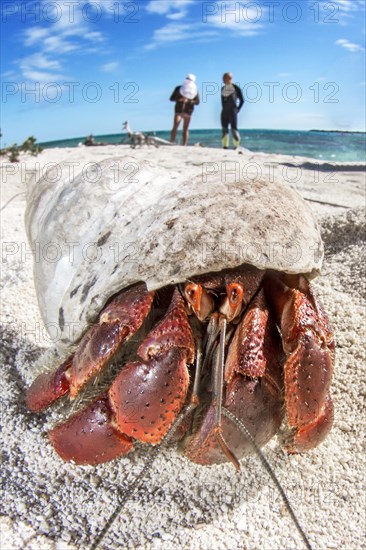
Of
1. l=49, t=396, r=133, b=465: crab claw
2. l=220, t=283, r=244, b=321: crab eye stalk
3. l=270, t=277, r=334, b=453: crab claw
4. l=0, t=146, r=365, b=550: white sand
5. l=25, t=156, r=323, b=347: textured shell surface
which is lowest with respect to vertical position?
l=0, t=146, r=365, b=550: white sand

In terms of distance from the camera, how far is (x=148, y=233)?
191 centimetres

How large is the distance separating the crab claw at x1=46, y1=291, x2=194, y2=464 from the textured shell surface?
7.0 inches

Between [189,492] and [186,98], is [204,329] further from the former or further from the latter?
[186,98]

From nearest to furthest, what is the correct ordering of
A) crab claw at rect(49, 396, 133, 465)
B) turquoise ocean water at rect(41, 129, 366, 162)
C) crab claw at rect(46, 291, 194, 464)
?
crab claw at rect(46, 291, 194, 464)
crab claw at rect(49, 396, 133, 465)
turquoise ocean water at rect(41, 129, 366, 162)

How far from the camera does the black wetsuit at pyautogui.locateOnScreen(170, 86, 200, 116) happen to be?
34.4 ft

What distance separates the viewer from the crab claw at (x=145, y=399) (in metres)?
1.67

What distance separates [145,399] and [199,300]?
36 centimetres

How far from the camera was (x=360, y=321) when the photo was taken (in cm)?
259

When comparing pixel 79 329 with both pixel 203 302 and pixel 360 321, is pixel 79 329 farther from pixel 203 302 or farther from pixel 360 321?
pixel 360 321

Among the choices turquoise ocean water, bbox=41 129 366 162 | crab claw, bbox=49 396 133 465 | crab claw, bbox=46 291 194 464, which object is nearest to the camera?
crab claw, bbox=46 291 194 464

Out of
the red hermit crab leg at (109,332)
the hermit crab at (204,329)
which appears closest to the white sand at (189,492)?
the hermit crab at (204,329)

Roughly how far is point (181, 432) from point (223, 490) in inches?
11.0

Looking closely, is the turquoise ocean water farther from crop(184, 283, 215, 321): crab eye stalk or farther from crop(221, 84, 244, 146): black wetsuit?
crop(184, 283, 215, 321): crab eye stalk

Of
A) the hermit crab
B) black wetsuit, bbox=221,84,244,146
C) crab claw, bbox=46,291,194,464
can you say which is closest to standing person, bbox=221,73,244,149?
black wetsuit, bbox=221,84,244,146
